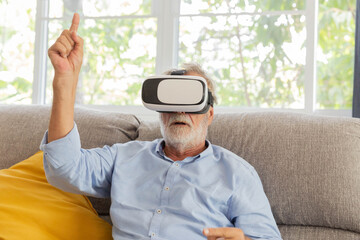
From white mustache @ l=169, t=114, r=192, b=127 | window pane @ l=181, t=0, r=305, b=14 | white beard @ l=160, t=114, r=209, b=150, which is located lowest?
Answer: white beard @ l=160, t=114, r=209, b=150

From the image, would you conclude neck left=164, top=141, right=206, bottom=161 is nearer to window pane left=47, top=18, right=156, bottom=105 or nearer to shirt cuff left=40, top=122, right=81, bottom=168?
shirt cuff left=40, top=122, right=81, bottom=168

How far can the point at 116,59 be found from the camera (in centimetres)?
276

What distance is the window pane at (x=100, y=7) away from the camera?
2.75 meters

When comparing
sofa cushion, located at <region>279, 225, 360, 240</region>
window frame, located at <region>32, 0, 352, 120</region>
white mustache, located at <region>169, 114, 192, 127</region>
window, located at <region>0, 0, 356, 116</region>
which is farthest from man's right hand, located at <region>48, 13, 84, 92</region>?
window, located at <region>0, 0, 356, 116</region>

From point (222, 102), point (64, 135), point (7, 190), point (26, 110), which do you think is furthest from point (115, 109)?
point (64, 135)

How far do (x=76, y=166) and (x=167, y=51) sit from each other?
143 centimetres

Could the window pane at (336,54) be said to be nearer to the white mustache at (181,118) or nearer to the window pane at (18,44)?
the white mustache at (181,118)

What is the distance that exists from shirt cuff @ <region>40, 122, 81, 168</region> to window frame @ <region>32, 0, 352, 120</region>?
1214 millimetres

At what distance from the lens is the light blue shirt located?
1351 millimetres

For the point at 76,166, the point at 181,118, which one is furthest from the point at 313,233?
the point at 76,166

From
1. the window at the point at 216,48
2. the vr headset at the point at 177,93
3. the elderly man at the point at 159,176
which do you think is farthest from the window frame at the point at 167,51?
the vr headset at the point at 177,93

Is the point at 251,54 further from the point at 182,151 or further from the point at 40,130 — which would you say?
the point at 40,130

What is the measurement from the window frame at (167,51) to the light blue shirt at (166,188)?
978 millimetres

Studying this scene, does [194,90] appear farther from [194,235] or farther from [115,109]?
[115,109]
